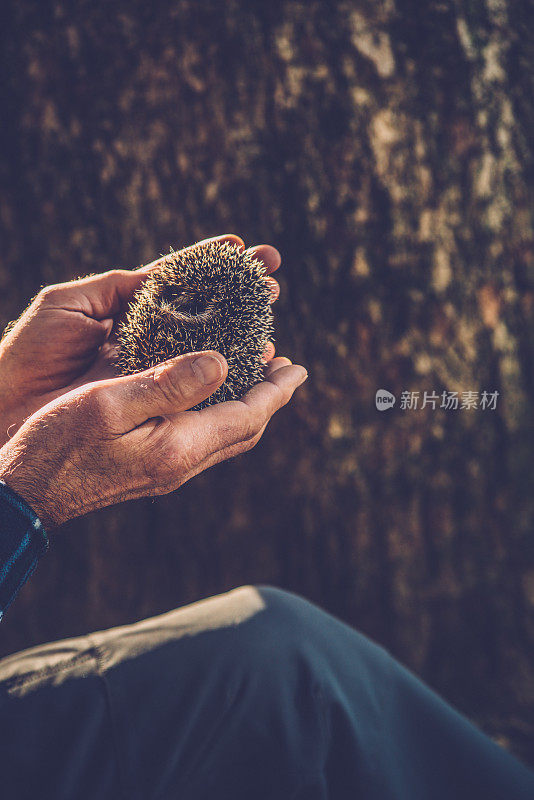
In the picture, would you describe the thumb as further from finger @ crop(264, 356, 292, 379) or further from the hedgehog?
finger @ crop(264, 356, 292, 379)

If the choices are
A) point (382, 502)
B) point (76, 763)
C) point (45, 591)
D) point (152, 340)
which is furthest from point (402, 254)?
point (45, 591)

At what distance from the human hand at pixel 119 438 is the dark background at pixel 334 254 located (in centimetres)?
99

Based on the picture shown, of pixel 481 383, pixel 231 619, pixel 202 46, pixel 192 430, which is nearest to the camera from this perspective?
pixel 192 430

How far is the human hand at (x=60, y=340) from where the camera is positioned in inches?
59.5

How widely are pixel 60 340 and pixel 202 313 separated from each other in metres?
0.45

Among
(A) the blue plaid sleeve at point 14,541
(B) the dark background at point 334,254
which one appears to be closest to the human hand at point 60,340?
(A) the blue plaid sleeve at point 14,541

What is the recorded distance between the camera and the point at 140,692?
1.33 m

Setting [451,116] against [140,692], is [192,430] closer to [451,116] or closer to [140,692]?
[140,692]

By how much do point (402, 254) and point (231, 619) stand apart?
150 cm

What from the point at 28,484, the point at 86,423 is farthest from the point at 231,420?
the point at 28,484

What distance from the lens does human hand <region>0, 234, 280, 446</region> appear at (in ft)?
4.96

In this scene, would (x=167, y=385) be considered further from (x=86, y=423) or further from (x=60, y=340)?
(x=60, y=340)

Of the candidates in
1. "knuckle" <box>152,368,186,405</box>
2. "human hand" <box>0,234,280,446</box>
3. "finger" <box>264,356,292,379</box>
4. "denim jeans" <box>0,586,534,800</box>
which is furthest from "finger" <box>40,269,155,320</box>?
"denim jeans" <box>0,586,534,800</box>

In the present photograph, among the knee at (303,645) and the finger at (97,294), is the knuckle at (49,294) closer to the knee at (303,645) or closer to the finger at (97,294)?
the finger at (97,294)
